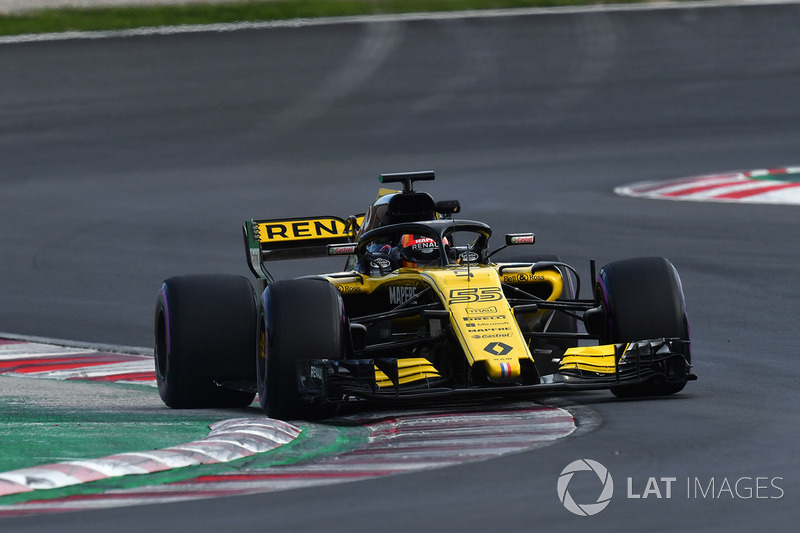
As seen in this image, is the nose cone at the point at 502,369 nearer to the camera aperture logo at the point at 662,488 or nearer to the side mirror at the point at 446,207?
the camera aperture logo at the point at 662,488

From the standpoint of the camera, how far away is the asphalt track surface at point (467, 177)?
6.71m

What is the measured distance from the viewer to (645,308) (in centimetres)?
970

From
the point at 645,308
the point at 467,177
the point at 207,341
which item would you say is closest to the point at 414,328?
the point at 207,341

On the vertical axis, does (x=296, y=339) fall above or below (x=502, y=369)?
above

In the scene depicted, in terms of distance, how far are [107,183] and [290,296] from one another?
47.6ft

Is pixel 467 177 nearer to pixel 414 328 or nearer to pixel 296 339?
pixel 414 328

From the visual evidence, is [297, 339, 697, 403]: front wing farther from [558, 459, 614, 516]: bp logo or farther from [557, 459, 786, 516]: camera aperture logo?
[557, 459, 786, 516]: camera aperture logo

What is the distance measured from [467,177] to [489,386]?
46.7ft

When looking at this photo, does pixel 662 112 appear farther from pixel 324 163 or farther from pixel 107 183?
pixel 107 183

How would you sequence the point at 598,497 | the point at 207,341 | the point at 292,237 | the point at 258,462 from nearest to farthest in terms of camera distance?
the point at 598,497 → the point at 258,462 → the point at 207,341 → the point at 292,237

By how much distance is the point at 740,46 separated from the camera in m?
32.5

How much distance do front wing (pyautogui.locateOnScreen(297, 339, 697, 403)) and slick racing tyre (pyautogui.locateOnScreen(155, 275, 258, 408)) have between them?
1254mm

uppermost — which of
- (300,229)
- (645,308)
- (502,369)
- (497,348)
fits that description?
(300,229)

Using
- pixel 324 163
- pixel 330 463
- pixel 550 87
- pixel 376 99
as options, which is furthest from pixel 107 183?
pixel 330 463
